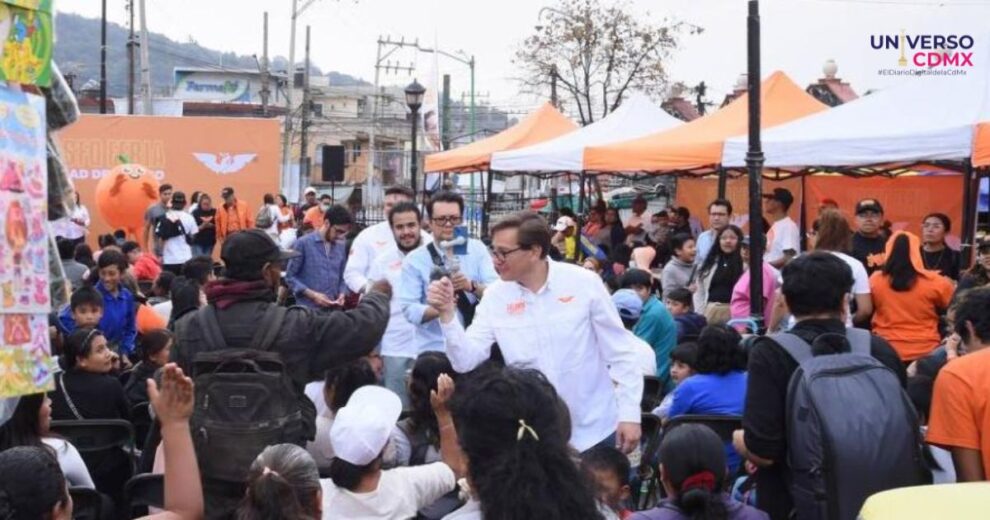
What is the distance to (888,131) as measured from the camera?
11.6m

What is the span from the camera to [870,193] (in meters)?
17.3

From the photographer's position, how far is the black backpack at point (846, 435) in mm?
4121

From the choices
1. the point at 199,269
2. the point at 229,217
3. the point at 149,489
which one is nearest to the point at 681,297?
the point at 199,269

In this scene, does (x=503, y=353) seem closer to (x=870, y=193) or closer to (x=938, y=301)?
(x=938, y=301)

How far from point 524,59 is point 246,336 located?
115 feet

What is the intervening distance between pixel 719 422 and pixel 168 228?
38.2ft

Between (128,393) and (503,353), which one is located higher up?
(503,353)

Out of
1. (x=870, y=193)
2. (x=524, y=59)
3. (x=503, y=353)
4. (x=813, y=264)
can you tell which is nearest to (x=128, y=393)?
(x=503, y=353)

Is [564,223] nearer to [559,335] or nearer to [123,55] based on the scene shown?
[559,335]

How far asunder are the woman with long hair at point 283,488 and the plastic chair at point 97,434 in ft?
8.19

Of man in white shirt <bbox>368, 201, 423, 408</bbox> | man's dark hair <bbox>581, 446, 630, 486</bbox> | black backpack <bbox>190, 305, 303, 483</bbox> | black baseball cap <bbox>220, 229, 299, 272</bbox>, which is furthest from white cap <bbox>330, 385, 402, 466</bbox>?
man in white shirt <bbox>368, 201, 423, 408</bbox>

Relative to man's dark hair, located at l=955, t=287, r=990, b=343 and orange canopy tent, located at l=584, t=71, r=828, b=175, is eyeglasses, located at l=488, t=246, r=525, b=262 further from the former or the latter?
orange canopy tent, located at l=584, t=71, r=828, b=175

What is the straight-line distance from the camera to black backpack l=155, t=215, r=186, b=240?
16469 millimetres

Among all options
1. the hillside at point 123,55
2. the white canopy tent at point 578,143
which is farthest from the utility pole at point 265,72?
the hillside at point 123,55
